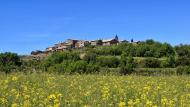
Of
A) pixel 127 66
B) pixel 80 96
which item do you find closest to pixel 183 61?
pixel 127 66

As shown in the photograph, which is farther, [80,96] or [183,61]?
[183,61]

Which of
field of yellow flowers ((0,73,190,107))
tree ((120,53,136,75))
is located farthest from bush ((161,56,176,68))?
field of yellow flowers ((0,73,190,107))

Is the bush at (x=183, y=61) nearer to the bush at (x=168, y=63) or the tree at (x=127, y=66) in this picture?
the bush at (x=168, y=63)

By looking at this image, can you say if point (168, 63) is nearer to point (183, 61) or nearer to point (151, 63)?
point (183, 61)

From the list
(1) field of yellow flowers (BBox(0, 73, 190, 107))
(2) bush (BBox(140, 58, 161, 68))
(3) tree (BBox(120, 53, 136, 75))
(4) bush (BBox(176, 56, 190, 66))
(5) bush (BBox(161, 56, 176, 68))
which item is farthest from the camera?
(5) bush (BBox(161, 56, 176, 68))

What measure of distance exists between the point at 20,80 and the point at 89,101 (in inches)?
209

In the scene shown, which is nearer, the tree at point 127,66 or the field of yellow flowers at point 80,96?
the field of yellow flowers at point 80,96

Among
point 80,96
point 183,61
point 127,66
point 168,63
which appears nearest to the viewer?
point 80,96

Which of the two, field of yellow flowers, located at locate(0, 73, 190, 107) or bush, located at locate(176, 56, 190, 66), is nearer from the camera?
field of yellow flowers, located at locate(0, 73, 190, 107)

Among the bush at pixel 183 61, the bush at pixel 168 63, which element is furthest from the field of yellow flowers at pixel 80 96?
the bush at pixel 168 63

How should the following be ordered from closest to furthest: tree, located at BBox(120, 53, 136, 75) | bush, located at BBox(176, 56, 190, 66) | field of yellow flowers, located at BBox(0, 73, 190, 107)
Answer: field of yellow flowers, located at BBox(0, 73, 190, 107) < tree, located at BBox(120, 53, 136, 75) < bush, located at BBox(176, 56, 190, 66)

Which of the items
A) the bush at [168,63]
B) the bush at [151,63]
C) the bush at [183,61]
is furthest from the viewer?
the bush at [168,63]

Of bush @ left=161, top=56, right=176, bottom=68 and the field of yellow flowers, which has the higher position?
bush @ left=161, top=56, right=176, bottom=68

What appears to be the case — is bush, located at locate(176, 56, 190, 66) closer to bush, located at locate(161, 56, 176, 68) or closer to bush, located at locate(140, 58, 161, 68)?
bush, located at locate(161, 56, 176, 68)
